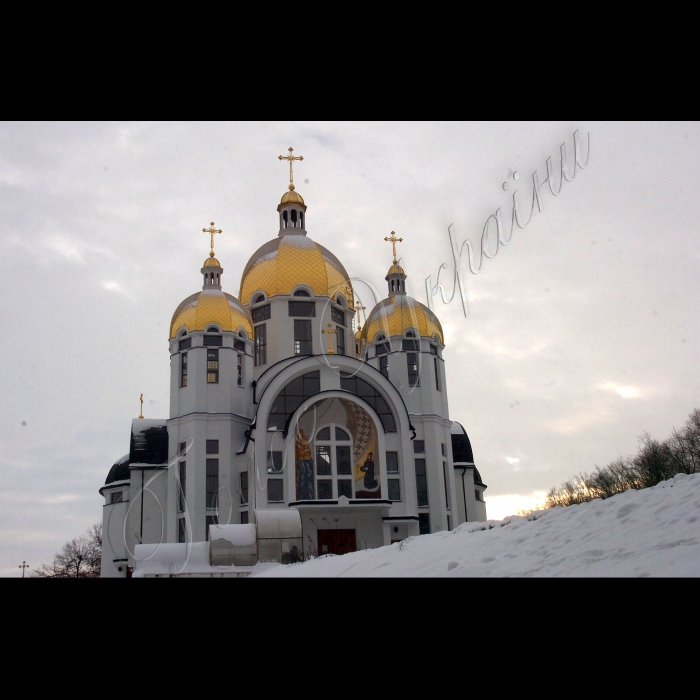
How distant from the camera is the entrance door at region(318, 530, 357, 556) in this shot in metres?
31.2

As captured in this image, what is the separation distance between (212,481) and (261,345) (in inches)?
298

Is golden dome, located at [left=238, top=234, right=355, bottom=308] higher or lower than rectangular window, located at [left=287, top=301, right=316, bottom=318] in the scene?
higher

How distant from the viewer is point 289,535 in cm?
2242

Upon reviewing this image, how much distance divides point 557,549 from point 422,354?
27.8 metres

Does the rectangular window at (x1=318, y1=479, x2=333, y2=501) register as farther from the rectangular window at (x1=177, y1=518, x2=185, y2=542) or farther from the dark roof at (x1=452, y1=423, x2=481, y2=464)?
the dark roof at (x1=452, y1=423, x2=481, y2=464)

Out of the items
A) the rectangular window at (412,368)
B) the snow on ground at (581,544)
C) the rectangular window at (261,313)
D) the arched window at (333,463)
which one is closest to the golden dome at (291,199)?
the rectangular window at (261,313)

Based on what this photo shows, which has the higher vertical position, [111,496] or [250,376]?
[250,376]

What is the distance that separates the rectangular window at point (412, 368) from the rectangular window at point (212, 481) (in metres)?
9.61

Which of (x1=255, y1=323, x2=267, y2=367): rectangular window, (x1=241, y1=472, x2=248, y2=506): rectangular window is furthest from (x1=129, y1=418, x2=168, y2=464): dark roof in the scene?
(x1=255, y1=323, x2=267, y2=367): rectangular window

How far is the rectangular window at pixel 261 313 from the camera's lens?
38969 millimetres

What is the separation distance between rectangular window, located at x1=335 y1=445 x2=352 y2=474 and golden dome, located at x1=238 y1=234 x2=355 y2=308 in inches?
353
